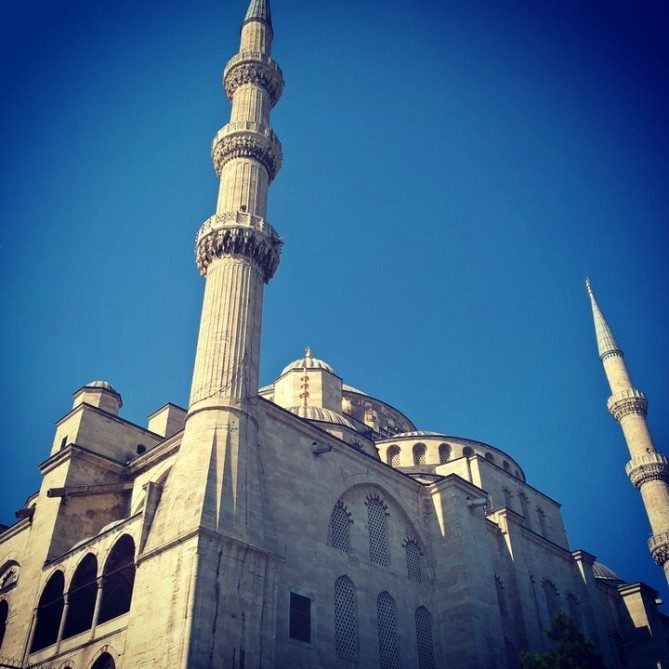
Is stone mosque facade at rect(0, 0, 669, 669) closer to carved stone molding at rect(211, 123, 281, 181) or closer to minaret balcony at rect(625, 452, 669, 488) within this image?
carved stone molding at rect(211, 123, 281, 181)

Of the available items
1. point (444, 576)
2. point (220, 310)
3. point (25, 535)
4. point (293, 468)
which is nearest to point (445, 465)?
point (444, 576)

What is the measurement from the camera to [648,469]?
26781 millimetres

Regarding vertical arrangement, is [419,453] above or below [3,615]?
above

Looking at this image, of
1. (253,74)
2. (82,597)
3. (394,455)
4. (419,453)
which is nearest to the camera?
(82,597)

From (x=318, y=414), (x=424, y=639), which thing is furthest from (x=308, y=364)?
(x=424, y=639)

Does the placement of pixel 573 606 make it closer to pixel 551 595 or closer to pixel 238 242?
pixel 551 595

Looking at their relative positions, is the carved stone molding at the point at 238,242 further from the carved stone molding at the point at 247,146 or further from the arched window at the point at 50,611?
the arched window at the point at 50,611

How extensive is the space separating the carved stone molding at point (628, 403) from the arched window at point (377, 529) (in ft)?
52.8

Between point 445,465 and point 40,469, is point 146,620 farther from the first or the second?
point 445,465

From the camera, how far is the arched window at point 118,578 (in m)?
12.9

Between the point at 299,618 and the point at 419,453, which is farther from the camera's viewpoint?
the point at 419,453

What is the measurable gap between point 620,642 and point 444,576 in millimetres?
9897

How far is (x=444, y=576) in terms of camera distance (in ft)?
54.8

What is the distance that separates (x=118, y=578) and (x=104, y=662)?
1966mm
